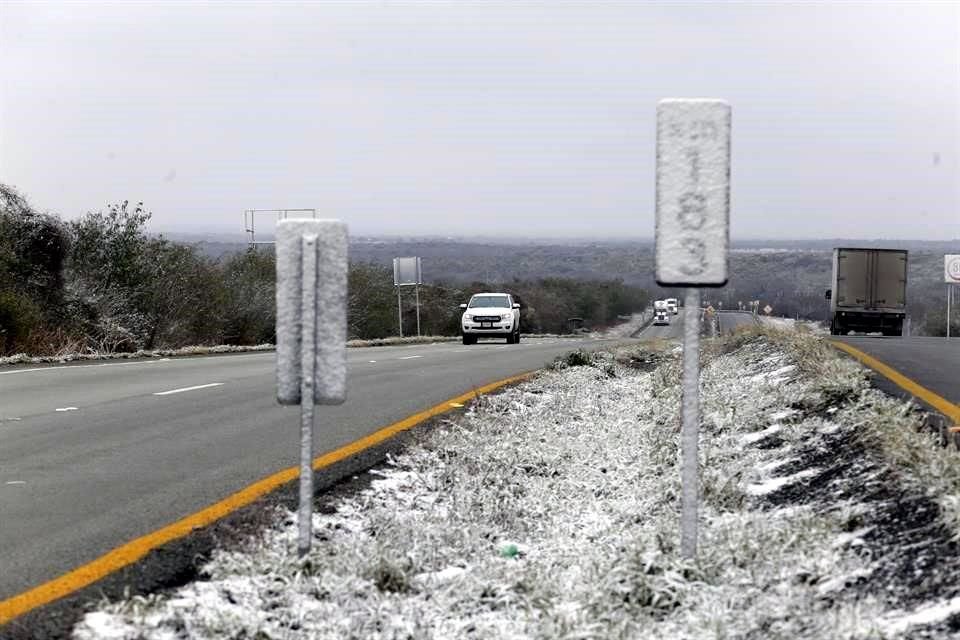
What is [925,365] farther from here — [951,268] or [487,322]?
[951,268]

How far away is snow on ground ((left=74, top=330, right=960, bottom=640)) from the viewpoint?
457cm

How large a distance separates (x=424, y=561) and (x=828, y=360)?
23.4 ft

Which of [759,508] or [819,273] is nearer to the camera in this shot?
[759,508]

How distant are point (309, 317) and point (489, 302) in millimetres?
33316

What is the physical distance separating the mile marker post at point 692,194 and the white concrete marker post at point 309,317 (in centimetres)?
Answer: 139

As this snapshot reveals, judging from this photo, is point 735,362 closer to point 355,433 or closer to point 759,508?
point 355,433

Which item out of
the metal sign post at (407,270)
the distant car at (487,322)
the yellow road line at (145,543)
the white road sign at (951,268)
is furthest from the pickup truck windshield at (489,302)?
the yellow road line at (145,543)

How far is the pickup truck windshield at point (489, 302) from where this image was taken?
3853 centimetres

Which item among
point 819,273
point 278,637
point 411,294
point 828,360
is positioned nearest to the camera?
point 278,637

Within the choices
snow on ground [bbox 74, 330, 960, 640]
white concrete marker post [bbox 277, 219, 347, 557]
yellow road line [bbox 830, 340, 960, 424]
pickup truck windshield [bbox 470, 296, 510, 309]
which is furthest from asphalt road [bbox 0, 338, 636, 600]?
pickup truck windshield [bbox 470, 296, 510, 309]

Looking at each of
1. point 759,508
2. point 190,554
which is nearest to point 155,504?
point 190,554

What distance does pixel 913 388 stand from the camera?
11.5m

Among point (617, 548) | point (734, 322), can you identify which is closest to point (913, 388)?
A: point (617, 548)

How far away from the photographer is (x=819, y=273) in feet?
523
